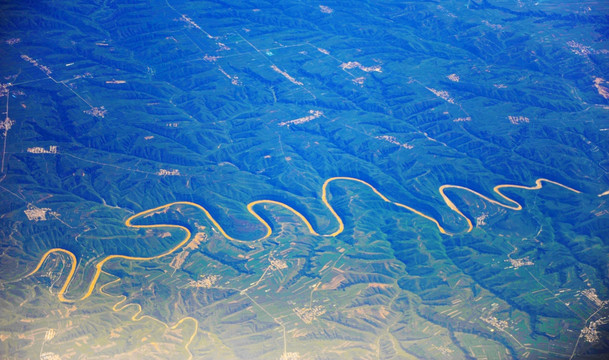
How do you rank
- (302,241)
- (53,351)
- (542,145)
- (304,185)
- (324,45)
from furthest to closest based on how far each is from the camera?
(324,45) → (542,145) → (304,185) → (302,241) → (53,351)

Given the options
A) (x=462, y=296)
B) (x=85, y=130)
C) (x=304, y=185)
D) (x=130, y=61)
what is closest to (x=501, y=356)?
(x=462, y=296)

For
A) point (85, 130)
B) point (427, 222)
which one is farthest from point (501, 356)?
point (85, 130)

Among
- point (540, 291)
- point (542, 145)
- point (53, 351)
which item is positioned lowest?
point (53, 351)

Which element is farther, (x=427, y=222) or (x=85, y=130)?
(x=85, y=130)

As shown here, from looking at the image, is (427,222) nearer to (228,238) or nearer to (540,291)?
(540,291)

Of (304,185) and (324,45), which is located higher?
(324,45)

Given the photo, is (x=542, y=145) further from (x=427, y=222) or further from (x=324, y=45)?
(x=324, y=45)

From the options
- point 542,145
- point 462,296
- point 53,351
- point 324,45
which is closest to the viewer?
point 53,351
